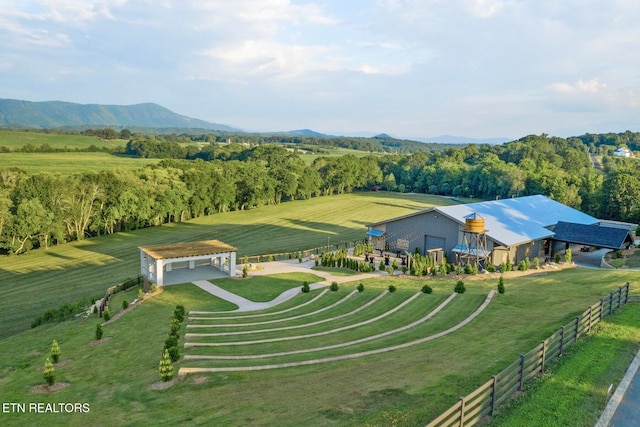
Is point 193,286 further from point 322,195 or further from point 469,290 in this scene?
point 322,195

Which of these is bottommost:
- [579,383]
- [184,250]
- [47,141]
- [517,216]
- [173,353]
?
[184,250]

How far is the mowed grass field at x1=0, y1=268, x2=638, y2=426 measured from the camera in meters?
10.9

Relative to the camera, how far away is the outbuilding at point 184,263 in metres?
30.5

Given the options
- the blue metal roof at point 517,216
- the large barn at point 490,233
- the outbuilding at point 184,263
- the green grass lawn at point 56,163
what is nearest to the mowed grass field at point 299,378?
the outbuilding at point 184,263

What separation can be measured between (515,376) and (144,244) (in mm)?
51069

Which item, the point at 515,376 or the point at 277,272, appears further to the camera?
the point at 277,272

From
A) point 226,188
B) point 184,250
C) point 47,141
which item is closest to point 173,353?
point 184,250

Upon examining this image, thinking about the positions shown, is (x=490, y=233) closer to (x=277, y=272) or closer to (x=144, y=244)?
(x=277, y=272)

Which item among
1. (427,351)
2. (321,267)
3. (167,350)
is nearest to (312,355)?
(427,351)

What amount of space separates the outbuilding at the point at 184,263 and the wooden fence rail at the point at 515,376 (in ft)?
76.6

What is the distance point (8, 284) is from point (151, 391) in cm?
3434

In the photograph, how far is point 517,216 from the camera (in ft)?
139

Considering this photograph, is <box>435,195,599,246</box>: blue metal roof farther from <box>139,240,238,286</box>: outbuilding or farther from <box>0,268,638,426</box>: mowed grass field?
<box>139,240,238,286</box>: outbuilding

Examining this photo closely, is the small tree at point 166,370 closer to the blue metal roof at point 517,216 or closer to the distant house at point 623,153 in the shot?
the blue metal roof at point 517,216
